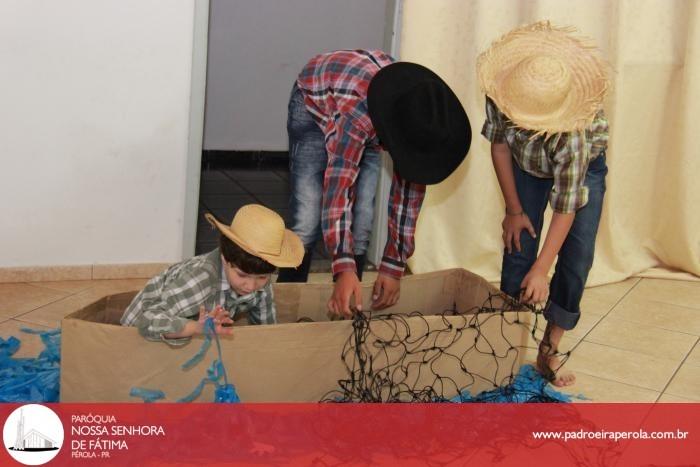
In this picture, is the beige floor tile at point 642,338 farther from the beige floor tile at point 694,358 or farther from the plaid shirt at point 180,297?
the plaid shirt at point 180,297

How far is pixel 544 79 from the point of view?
1.75m

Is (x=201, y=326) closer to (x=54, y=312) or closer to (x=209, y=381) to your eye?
(x=209, y=381)

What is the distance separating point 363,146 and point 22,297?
1.17m

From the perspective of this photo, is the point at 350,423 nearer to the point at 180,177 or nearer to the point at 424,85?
the point at 424,85

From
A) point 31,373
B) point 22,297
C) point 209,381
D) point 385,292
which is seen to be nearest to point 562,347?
point 385,292

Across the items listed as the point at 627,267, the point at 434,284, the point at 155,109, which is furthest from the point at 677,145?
the point at 155,109

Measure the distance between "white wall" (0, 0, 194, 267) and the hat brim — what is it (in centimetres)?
92

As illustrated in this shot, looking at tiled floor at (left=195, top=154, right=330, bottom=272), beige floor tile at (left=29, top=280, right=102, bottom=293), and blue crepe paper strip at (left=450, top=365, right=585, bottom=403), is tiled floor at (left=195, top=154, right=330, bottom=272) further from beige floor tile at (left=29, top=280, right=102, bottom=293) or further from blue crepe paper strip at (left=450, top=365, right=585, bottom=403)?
blue crepe paper strip at (left=450, top=365, right=585, bottom=403)

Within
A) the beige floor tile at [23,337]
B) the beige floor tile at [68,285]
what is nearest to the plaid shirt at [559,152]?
the beige floor tile at [23,337]

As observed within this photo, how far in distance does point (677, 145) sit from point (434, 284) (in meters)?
1.30

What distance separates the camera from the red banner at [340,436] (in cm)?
160

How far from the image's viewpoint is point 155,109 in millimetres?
2557

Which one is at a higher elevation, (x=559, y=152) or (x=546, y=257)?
(x=559, y=152)

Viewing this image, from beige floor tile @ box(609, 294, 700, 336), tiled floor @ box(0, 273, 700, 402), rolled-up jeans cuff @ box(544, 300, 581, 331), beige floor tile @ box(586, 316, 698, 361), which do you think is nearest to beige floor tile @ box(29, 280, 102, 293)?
tiled floor @ box(0, 273, 700, 402)
